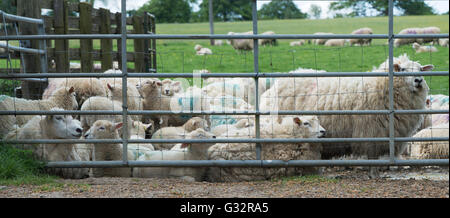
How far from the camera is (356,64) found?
18.4 meters

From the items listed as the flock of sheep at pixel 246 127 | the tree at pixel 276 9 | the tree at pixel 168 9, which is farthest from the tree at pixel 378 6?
the flock of sheep at pixel 246 127

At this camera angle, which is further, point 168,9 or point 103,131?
point 168,9

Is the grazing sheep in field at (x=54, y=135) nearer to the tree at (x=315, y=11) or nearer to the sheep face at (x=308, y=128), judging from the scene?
the sheep face at (x=308, y=128)

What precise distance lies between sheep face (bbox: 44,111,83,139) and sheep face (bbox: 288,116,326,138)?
2702 millimetres

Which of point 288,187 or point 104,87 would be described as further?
point 104,87

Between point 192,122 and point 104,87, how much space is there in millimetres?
2170

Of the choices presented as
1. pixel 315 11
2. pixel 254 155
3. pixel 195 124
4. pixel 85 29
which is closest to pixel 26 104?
pixel 195 124

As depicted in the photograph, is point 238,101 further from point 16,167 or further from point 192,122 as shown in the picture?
point 16,167

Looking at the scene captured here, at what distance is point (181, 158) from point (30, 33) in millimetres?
3187

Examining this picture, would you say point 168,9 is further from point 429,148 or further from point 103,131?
point 103,131

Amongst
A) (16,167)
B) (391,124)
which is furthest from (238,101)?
(16,167)

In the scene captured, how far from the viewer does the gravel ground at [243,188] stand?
17.1ft

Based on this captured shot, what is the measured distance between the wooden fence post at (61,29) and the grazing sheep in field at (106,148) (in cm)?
259

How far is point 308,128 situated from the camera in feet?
22.3
